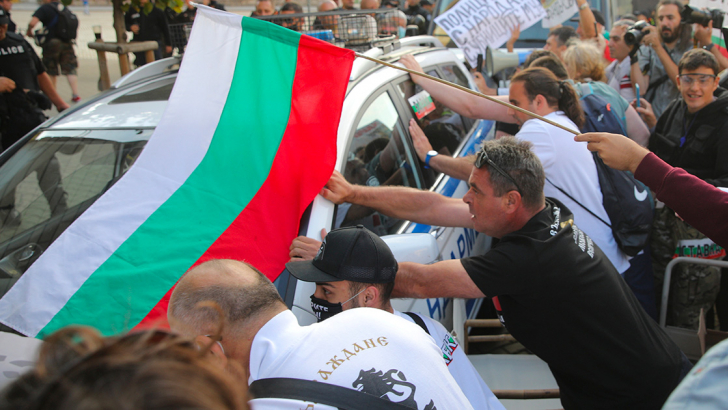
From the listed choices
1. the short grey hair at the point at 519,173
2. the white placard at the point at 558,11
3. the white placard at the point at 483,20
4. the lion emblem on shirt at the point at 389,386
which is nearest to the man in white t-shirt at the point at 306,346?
the lion emblem on shirt at the point at 389,386

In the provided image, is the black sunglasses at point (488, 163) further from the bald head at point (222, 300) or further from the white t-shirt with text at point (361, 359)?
the bald head at point (222, 300)

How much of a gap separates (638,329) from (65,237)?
2210mm

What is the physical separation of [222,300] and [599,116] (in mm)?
3143

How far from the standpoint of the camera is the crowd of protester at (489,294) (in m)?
0.69

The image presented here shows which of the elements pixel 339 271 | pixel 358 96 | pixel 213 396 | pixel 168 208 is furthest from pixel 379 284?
pixel 213 396

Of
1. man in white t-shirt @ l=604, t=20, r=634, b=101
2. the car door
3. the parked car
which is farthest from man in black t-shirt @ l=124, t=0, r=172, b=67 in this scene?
man in white t-shirt @ l=604, t=20, r=634, b=101

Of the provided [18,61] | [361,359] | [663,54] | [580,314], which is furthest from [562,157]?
[18,61]

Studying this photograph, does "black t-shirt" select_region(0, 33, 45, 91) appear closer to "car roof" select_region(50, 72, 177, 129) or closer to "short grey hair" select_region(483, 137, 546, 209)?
"car roof" select_region(50, 72, 177, 129)

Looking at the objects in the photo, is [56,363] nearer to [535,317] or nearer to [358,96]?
[535,317]

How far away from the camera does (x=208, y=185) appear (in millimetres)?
2129

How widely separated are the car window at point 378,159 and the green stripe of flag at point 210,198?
459 mm

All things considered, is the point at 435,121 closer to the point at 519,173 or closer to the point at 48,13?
the point at 519,173

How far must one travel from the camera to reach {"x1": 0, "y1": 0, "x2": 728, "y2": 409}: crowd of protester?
2.28 feet

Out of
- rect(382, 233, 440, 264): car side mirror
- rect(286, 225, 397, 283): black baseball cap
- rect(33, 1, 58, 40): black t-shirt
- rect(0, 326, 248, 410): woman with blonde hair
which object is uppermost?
rect(0, 326, 248, 410): woman with blonde hair
